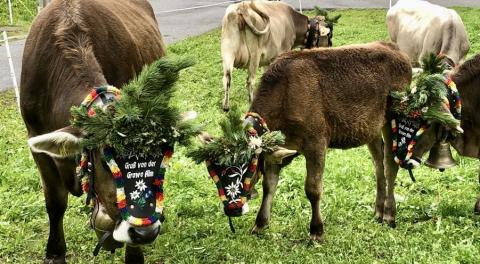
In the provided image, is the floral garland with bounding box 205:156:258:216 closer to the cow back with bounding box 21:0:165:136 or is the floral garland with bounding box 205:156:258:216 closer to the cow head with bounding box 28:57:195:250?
the cow head with bounding box 28:57:195:250

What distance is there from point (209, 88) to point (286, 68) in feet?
22.4

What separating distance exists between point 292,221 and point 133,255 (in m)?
1.76

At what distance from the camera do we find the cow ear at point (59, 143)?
357 cm

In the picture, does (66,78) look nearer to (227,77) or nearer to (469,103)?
(469,103)

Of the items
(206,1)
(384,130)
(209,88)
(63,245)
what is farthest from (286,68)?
(206,1)

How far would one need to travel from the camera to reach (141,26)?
5957mm

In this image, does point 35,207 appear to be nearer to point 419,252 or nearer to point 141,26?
point 141,26

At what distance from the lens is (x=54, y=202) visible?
4.81 m

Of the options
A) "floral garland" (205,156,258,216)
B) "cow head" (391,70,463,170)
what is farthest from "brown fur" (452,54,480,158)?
"floral garland" (205,156,258,216)

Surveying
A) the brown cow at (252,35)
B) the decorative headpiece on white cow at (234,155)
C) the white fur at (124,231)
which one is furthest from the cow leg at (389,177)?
the brown cow at (252,35)

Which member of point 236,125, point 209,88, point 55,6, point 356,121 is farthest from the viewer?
point 209,88

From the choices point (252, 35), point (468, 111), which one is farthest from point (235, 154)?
point (252, 35)

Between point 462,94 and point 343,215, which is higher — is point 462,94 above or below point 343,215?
above

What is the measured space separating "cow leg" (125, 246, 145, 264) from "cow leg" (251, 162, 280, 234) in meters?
1.28
